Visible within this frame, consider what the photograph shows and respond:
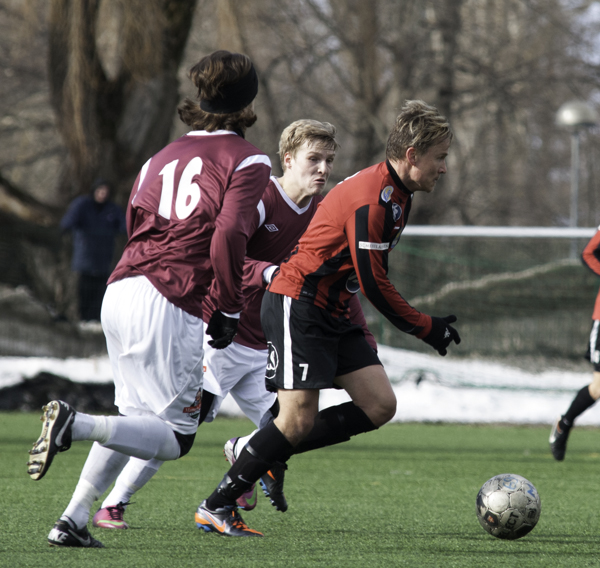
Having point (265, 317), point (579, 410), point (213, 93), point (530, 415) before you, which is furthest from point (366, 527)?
point (530, 415)

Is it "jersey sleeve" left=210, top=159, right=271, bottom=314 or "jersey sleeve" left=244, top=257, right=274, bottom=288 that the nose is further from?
"jersey sleeve" left=210, top=159, right=271, bottom=314

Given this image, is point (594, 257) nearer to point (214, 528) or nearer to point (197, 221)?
point (214, 528)

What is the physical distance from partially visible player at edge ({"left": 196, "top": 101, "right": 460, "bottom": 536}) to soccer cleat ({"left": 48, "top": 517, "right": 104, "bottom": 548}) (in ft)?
2.03

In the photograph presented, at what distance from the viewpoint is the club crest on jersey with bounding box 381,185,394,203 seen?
3.88 meters

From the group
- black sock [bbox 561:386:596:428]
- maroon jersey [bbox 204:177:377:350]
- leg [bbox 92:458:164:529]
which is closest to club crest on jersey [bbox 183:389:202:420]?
leg [bbox 92:458:164:529]

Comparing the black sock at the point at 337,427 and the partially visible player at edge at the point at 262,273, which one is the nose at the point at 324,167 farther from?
the black sock at the point at 337,427

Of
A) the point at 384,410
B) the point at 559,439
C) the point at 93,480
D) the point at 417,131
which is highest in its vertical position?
the point at 417,131

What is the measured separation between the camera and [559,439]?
714 cm

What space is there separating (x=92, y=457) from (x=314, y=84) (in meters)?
17.5

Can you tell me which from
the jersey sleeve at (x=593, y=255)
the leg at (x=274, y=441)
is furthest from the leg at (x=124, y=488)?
the jersey sleeve at (x=593, y=255)

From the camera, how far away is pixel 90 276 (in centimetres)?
1092

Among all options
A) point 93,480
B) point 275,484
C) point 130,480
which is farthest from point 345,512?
point 93,480

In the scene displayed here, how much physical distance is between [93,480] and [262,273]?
1.25m

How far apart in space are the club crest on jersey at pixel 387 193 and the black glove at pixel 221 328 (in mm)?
792
